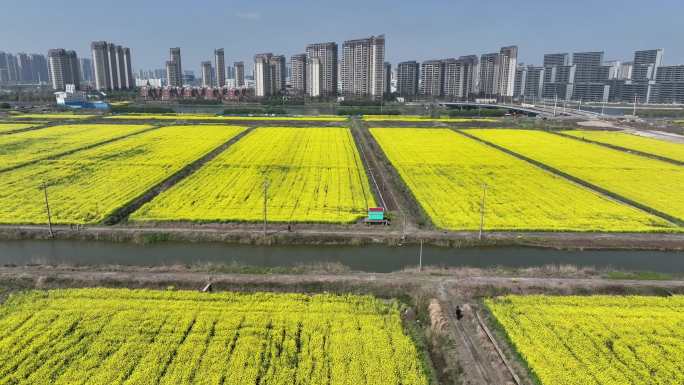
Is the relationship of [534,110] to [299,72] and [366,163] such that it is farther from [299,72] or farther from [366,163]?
[299,72]

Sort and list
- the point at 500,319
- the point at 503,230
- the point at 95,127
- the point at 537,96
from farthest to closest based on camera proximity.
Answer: the point at 537,96, the point at 95,127, the point at 503,230, the point at 500,319

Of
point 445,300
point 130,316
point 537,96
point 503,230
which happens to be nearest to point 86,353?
point 130,316

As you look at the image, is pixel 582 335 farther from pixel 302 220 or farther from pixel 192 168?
pixel 192 168

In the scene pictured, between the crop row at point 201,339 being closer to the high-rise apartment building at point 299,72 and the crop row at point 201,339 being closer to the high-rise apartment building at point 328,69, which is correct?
the high-rise apartment building at point 328,69

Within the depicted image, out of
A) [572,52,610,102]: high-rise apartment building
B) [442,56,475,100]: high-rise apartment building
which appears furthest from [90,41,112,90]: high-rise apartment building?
[572,52,610,102]: high-rise apartment building

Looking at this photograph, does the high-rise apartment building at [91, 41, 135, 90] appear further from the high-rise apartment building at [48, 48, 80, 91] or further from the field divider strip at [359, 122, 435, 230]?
the field divider strip at [359, 122, 435, 230]

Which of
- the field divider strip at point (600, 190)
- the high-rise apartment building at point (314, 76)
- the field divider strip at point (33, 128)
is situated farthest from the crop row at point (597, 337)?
the high-rise apartment building at point (314, 76)

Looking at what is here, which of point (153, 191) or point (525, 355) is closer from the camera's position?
point (525, 355)
